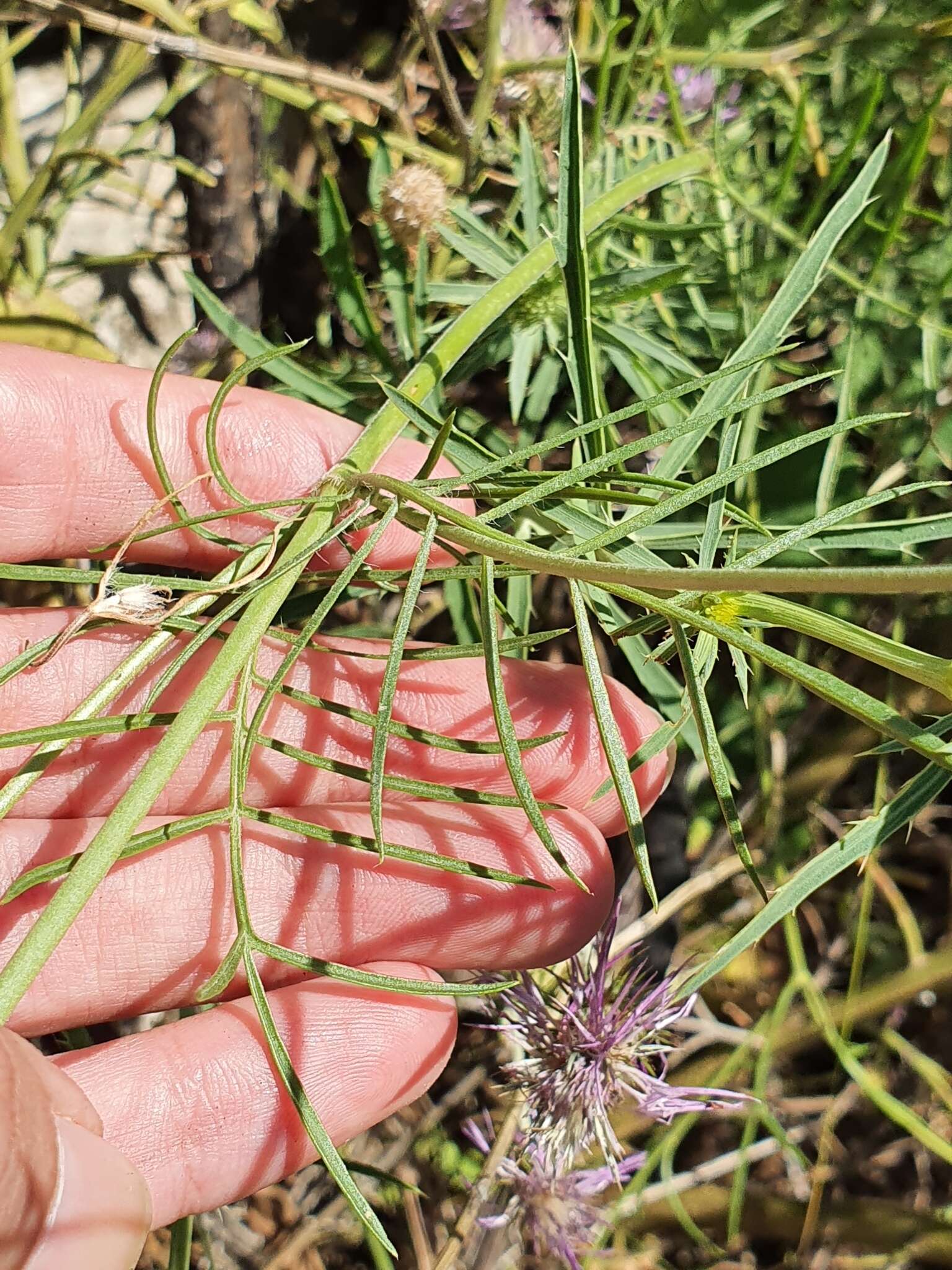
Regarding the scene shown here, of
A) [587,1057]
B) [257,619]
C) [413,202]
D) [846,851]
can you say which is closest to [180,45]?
[413,202]

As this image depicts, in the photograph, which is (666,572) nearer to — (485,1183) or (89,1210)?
(89,1210)

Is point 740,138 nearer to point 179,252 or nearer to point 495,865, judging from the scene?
point 179,252

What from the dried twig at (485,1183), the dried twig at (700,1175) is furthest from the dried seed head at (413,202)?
the dried twig at (700,1175)

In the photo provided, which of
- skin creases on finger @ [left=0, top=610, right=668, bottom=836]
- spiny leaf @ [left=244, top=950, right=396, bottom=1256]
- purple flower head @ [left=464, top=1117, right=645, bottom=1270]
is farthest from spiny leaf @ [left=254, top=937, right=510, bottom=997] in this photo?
purple flower head @ [left=464, top=1117, right=645, bottom=1270]

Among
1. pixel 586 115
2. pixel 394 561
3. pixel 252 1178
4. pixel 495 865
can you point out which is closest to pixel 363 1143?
pixel 252 1178

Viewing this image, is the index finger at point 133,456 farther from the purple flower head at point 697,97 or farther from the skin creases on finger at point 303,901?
the purple flower head at point 697,97

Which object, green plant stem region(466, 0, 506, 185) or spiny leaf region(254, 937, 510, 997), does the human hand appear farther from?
green plant stem region(466, 0, 506, 185)
